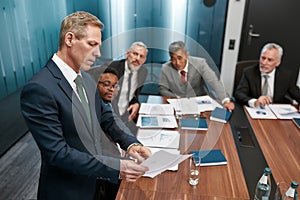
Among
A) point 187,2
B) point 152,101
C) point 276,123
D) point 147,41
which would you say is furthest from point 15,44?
point 276,123

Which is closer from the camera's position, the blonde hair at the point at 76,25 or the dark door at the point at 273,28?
the blonde hair at the point at 76,25

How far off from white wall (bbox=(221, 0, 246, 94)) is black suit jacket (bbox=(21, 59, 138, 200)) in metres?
2.84

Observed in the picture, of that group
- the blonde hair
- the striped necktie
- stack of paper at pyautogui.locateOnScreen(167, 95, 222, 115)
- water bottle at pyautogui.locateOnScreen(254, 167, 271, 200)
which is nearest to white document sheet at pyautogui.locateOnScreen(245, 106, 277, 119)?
stack of paper at pyautogui.locateOnScreen(167, 95, 222, 115)

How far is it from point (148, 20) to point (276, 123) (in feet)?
8.09

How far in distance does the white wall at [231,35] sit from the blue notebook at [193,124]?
83.3 inches

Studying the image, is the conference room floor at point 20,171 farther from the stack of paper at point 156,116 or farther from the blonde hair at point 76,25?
the blonde hair at point 76,25

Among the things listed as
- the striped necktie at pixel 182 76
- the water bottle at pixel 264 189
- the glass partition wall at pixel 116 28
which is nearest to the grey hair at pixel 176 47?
the glass partition wall at pixel 116 28

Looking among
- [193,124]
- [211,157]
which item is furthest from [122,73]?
[211,157]

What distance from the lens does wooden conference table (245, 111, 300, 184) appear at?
153cm

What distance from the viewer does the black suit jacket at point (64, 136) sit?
1062mm

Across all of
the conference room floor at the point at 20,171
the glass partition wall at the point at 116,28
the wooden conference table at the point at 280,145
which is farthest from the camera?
the conference room floor at the point at 20,171

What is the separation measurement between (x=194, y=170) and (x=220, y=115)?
81 centimetres

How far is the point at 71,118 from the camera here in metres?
1.14

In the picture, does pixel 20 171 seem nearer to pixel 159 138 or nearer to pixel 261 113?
pixel 159 138
